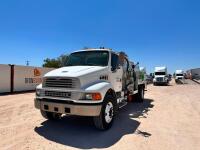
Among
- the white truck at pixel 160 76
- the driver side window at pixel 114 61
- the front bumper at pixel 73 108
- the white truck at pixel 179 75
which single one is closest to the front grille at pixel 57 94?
the front bumper at pixel 73 108

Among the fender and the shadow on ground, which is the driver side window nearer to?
the fender

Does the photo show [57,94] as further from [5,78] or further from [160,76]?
[160,76]

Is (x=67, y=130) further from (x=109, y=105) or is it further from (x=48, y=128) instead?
(x=109, y=105)

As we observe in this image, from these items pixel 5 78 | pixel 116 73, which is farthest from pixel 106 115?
pixel 5 78

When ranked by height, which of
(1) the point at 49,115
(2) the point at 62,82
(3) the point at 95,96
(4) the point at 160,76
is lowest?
(1) the point at 49,115

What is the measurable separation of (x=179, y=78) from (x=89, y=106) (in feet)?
169

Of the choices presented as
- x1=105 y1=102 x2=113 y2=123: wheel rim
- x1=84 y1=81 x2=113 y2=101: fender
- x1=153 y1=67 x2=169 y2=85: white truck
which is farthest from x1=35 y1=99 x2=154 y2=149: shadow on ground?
x1=153 y1=67 x2=169 y2=85: white truck

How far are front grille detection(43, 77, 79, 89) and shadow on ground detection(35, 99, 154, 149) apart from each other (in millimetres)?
1391

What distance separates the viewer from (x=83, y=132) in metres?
6.45

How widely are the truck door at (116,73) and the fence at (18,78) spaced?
44.5 ft

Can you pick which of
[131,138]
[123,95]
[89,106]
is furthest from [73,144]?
[123,95]

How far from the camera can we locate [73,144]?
5398 millimetres

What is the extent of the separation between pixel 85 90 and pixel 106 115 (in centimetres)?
119

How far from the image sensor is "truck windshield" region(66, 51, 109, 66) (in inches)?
297
